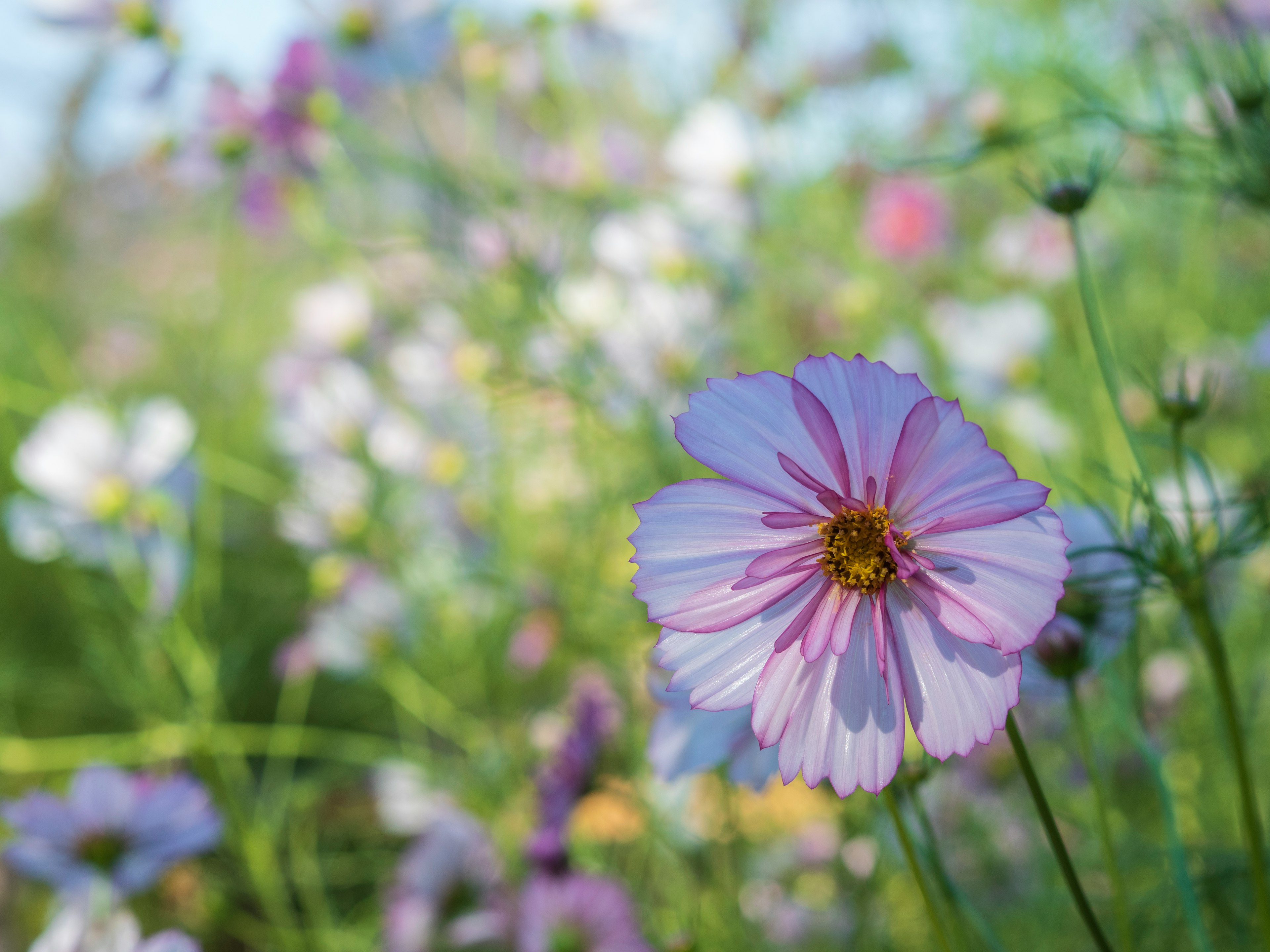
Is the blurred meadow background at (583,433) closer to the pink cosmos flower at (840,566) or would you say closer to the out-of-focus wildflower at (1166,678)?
the out-of-focus wildflower at (1166,678)

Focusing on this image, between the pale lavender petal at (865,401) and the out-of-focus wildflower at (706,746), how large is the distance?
110 mm

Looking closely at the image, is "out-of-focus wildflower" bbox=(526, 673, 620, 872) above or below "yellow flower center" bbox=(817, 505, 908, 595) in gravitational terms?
below

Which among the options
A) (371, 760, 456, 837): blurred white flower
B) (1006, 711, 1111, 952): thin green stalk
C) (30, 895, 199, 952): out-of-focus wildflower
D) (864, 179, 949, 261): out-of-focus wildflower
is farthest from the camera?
(864, 179, 949, 261): out-of-focus wildflower

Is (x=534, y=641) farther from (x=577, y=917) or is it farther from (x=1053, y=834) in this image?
(x=1053, y=834)

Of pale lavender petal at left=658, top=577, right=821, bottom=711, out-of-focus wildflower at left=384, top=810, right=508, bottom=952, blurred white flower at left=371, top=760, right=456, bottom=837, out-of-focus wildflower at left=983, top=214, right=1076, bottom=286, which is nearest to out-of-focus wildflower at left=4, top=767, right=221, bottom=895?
out-of-focus wildflower at left=384, top=810, right=508, bottom=952

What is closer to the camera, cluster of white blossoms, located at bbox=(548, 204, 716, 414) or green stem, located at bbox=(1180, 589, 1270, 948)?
green stem, located at bbox=(1180, 589, 1270, 948)

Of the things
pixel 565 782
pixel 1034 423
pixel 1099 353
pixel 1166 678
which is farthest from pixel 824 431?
pixel 1034 423

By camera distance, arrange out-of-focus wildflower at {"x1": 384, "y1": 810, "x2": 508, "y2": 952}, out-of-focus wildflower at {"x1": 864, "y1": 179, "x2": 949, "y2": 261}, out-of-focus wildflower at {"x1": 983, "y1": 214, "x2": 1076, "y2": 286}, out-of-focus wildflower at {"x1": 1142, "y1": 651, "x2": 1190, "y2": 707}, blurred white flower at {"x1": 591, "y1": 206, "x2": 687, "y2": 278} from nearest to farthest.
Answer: out-of-focus wildflower at {"x1": 384, "y1": 810, "x2": 508, "y2": 952} < out-of-focus wildflower at {"x1": 1142, "y1": 651, "x2": 1190, "y2": 707} < blurred white flower at {"x1": 591, "y1": 206, "x2": 687, "y2": 278} < out-of-focus wildflower at {"x1": 983, "y1": 214, "x2": 1076, "y2": 286} < out-of-focus wildflower at {"x1": 864, "y1": 179, "x2": 949, "y2": 261}

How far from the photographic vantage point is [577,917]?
0.51 metres

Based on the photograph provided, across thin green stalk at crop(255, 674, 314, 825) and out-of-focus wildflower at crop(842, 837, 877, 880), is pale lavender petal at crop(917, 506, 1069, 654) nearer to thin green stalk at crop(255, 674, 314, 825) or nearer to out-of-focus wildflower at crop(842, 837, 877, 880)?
out-of-focus wildflower at crop(842, 837, 877, 880)

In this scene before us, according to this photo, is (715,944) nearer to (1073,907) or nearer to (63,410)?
(1073,907)

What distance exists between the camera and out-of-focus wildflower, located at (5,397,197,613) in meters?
0.89

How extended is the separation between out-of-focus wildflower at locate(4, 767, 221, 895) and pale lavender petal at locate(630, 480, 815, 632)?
0.40 metres

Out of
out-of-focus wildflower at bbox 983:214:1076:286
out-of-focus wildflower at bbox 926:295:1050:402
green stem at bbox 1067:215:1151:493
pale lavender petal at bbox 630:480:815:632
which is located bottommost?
pale lavender petal at bbox 630:480:815:632
